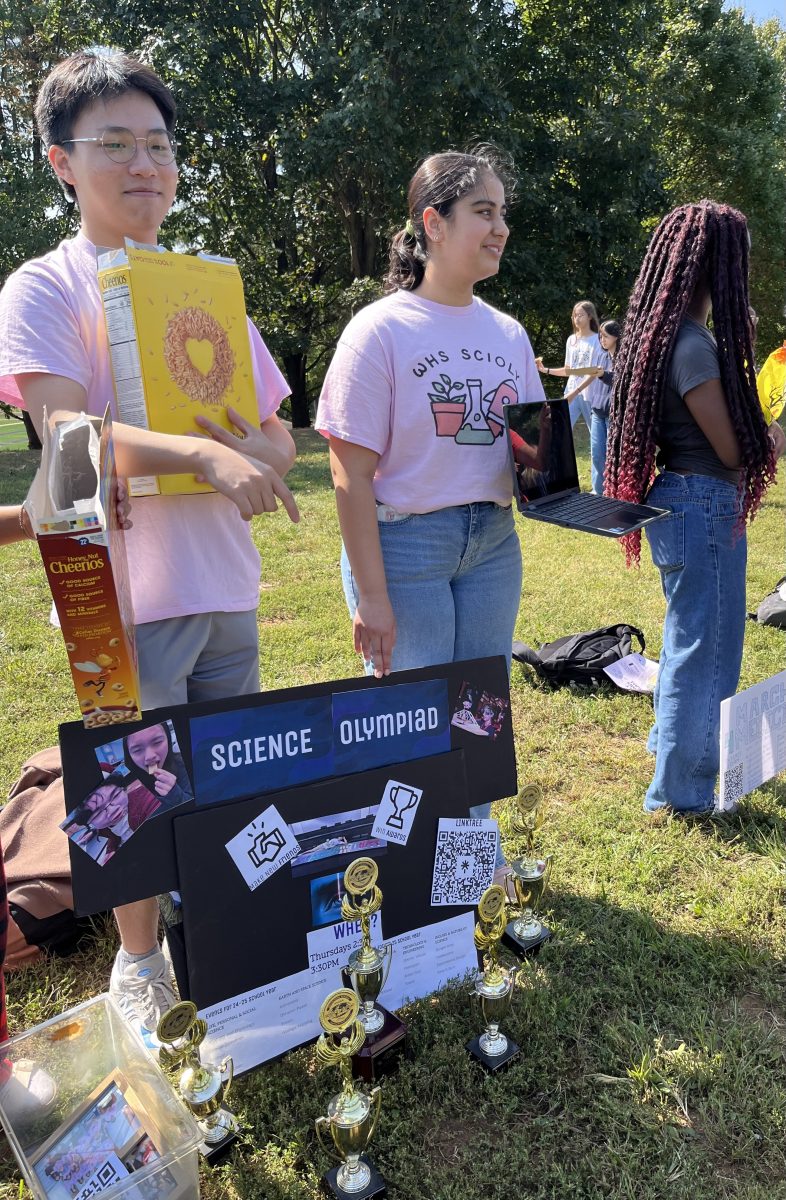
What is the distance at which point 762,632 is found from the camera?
4613 millimetres

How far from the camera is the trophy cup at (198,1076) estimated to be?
4.89 ft

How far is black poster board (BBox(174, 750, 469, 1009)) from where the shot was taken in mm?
1646

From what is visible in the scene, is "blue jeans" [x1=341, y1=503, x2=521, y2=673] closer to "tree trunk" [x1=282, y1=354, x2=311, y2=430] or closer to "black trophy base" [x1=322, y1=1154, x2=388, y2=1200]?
"black trophy base" [x1=322, y1=1154, x2=388, y2=1200]

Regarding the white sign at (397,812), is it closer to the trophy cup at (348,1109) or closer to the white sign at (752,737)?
the trophy cup at (348,1109)

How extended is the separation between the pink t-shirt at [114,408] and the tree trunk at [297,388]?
16333mm

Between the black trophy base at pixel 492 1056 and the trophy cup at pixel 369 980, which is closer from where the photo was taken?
the trophy cup at pixel 369 980

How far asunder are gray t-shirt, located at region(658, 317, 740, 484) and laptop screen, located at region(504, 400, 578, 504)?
56cm

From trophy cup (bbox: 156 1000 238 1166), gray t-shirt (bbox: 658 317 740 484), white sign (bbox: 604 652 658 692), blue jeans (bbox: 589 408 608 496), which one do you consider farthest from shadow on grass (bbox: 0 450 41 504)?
trophy cup (bbox: 156 1000 238 1166)

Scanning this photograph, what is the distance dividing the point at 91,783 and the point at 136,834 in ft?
0.47

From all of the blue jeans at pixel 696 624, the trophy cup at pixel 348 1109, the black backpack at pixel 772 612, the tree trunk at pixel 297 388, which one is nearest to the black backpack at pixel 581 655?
the black backpack at pixel 772 612

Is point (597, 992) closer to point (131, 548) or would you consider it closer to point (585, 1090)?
point (585, 1090)

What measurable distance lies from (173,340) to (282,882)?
1.16 metres

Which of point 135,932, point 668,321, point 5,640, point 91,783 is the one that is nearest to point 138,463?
point 91,783

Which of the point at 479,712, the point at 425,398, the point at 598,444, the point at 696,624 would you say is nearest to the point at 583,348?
the point at 598,444
